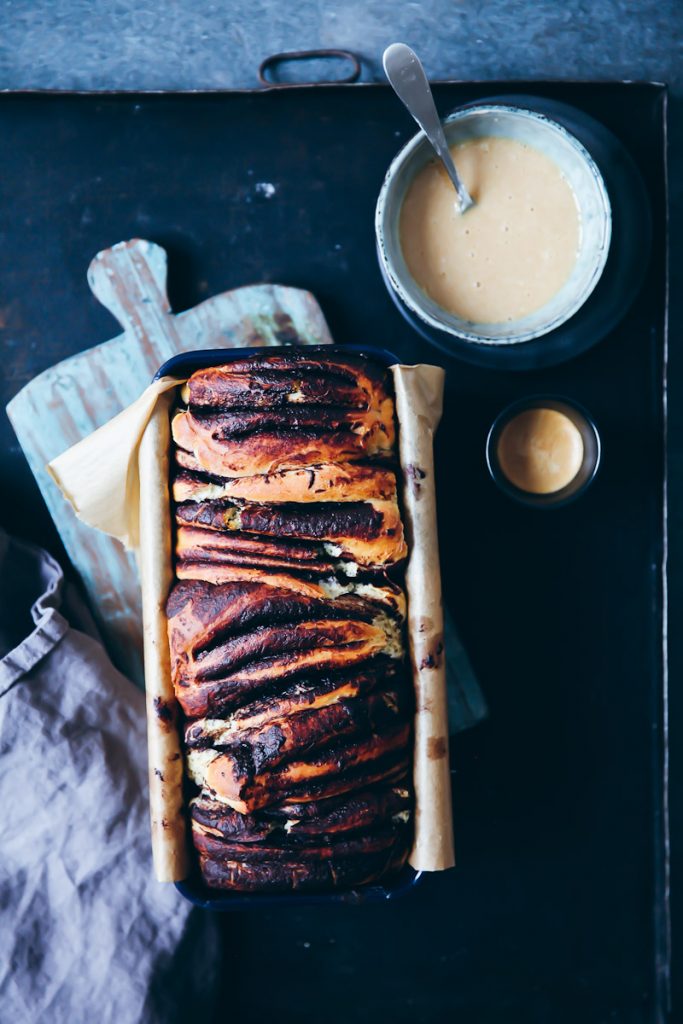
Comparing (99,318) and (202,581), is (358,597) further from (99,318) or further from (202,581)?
(99,318)

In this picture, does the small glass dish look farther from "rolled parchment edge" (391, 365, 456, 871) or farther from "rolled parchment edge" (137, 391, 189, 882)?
"rolled parchment edge" (137, 391, 189, 882)

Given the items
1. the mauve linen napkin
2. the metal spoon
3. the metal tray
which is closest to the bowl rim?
the metal spoon

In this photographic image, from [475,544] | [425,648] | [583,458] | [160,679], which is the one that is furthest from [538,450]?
[160,679]

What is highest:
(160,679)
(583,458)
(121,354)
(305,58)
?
(305,58)

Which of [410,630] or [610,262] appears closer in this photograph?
[410,630]

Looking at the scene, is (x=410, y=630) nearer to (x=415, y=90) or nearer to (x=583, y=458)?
(x=583, y=458)

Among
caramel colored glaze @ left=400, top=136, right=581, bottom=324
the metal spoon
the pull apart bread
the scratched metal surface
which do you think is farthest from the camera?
the scratched metal surface

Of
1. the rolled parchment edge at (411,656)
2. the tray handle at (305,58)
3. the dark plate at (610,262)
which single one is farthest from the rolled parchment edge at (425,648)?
the tray handle at (305,58)
